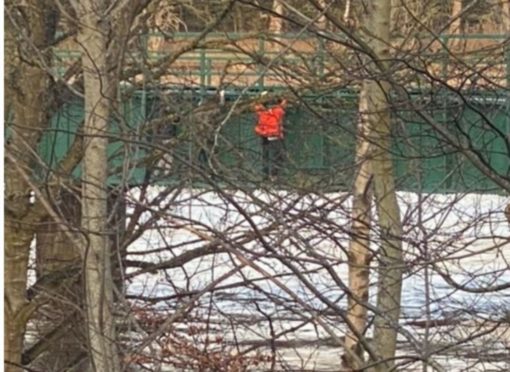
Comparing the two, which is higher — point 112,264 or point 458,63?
point 458,63

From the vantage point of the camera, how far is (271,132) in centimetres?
668

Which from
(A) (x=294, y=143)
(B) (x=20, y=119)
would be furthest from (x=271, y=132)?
(A) (x=294, y=143)

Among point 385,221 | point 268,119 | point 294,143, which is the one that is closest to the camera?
point 385,221

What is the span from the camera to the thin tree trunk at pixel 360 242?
4605 mm

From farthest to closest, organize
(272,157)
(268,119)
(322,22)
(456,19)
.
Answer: (268,119) < (272,157) < (456,19) < (322,22)

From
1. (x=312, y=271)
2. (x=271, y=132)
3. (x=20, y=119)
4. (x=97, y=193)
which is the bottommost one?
(x=312, y=271)

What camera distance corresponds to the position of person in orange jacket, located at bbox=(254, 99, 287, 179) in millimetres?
6743

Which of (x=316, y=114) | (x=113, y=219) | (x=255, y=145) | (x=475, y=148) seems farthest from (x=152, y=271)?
(x=475, y=148)

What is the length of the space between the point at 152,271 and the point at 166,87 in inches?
40.6

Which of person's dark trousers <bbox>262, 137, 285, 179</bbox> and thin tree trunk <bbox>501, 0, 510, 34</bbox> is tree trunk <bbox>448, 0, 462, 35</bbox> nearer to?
thin tree trunk <bbox>501, 0, 510, 34</bbox>

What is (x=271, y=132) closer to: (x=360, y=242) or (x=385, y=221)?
(x=385, y=221)

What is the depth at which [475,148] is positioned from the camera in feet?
13.3

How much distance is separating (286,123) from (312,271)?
11.2 feet

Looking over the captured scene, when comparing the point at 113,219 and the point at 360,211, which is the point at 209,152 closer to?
the point at 113,219
